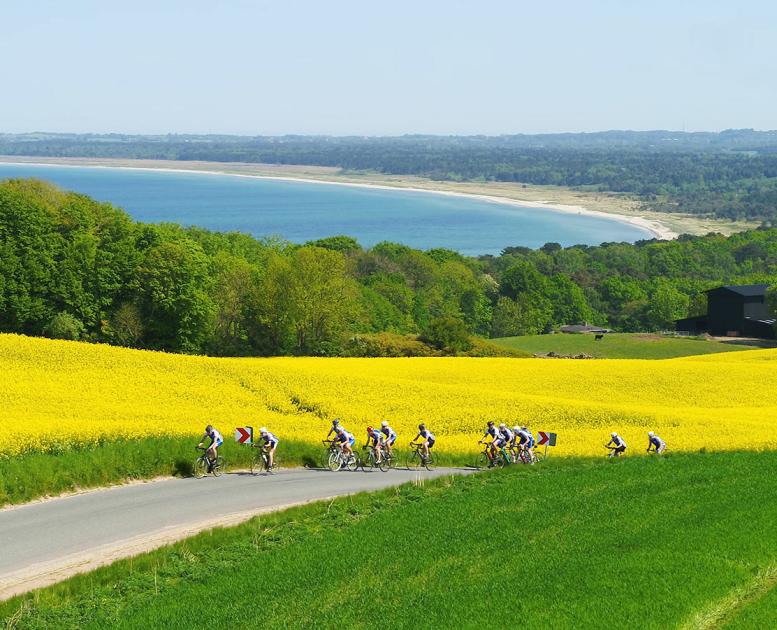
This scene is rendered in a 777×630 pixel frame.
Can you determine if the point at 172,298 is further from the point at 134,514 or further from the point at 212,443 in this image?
the point at 134,514

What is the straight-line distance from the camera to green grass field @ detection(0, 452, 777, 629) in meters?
20.0

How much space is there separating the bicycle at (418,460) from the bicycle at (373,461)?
0.90 metres

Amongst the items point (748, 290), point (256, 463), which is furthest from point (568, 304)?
point (256, 463)

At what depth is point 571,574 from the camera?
22.1m

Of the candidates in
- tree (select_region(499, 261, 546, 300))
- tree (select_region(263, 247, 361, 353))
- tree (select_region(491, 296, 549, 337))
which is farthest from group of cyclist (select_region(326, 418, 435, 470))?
tree (select_region(499, 261, 546, 300))

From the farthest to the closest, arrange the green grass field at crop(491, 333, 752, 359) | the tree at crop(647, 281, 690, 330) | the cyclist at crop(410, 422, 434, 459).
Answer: the tree at crop(647, 281, 690, 330), the green grass field at crop(491, 333, 752, 359), the cyclist at crop(410, 422, 434, 459)

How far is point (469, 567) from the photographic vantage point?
2298 cm

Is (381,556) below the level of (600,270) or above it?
above

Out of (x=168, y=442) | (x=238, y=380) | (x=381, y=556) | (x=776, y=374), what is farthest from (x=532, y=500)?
(x=776, y=374)

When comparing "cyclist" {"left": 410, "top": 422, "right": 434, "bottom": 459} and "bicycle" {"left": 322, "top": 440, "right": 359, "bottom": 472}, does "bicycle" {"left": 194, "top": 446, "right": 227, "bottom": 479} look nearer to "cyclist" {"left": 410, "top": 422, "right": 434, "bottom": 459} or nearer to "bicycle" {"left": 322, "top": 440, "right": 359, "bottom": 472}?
"bicycle" {"left": 322, "top": 440, "right": 359, "bottom": 472}

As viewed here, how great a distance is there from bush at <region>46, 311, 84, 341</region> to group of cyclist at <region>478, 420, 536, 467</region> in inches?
1712

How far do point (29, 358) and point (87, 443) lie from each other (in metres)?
16.2

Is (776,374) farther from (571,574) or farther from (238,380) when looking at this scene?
(571,574)

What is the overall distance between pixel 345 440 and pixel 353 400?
1157 cm
